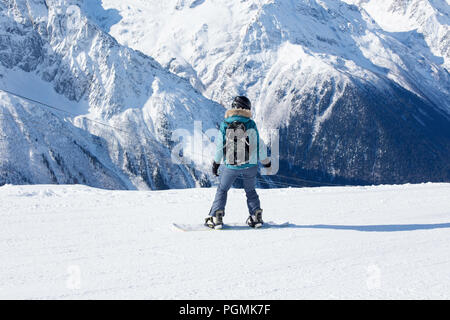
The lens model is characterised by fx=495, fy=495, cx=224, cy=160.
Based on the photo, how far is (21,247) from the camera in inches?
259

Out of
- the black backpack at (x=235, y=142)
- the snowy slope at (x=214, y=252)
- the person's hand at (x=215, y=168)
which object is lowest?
the snowy slope at (x=214, y=252)

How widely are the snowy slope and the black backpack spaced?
4.51 ft

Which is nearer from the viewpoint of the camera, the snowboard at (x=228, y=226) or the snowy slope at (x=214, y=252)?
the snowy slope at (x=214, y=252)

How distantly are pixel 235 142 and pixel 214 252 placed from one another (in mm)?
2804

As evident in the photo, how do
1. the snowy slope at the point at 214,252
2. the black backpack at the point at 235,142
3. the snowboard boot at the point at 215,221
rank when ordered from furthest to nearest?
the black backpack at the point at 235,142 → the snowboard boot at the point at 215,221 → the snowy slope at the point at 214,252

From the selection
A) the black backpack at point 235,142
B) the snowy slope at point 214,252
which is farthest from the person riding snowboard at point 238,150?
the snowy slope at point 214,252

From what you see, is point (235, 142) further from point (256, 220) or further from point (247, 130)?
point (256, 220)

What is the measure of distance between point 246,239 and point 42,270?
3.07 m

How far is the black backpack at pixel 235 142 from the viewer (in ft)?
28.9

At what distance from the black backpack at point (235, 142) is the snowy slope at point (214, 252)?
1.37 meters

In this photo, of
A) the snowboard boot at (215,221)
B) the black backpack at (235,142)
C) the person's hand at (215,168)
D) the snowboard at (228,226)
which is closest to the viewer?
the snowboard at (228,226)

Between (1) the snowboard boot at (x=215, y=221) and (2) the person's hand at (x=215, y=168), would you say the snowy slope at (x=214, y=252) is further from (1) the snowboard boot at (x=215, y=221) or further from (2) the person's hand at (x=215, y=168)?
(2) the person's hand at (x=215, y=168)
